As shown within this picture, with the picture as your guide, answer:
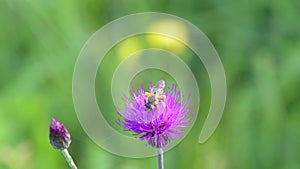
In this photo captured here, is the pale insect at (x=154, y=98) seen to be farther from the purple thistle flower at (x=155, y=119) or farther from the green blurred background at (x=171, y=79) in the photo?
the green blurred background at (x=171, y=79)

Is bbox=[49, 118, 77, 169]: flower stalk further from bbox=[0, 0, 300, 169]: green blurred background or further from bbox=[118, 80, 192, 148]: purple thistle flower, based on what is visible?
bbox=[0, 0, 300, 169]: green blurred background

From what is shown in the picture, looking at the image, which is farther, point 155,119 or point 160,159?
point 155,119

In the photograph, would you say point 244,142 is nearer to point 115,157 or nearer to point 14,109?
point 115,157

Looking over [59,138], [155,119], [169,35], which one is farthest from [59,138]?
[169,35]

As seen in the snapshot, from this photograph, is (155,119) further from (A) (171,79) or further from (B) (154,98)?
(A) (171,79)

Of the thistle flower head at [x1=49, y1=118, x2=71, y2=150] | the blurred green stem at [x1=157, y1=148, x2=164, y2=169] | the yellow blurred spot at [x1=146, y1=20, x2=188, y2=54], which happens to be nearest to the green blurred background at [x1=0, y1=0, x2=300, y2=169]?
the yellow blurred spot at [x1=146, y1=20, x2=188, y2=54]

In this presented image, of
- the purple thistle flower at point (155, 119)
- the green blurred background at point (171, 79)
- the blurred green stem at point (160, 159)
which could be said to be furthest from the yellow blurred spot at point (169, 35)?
the blurred green stem at point (160, 159)

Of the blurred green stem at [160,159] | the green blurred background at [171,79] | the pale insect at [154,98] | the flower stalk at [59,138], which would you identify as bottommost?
the blurred green stem at [160,159]

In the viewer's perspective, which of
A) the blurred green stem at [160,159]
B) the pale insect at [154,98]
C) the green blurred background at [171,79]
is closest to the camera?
the blurred green stem at [160,159]
